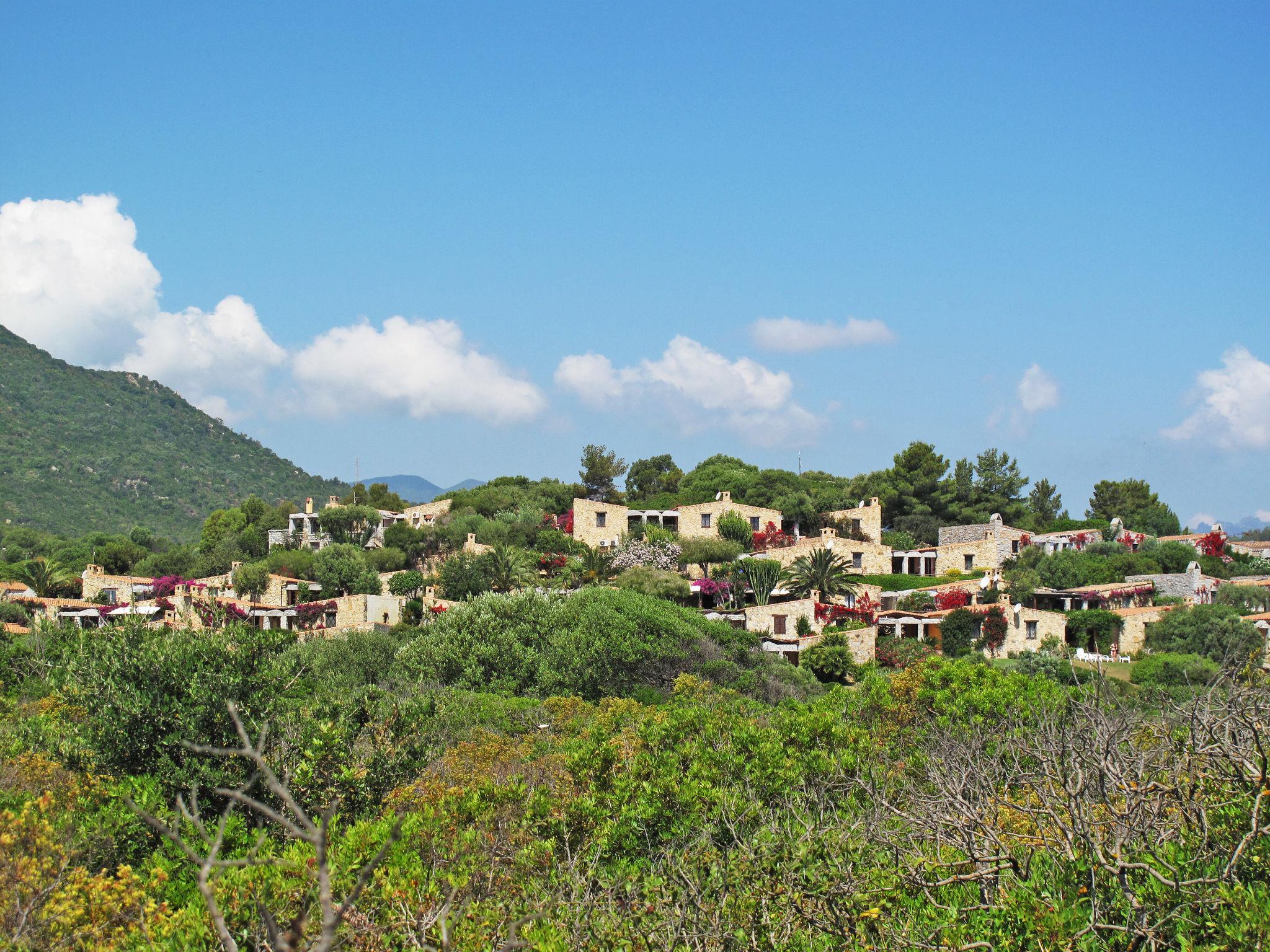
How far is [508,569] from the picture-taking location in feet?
156

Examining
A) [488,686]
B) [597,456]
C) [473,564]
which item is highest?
[597,456]

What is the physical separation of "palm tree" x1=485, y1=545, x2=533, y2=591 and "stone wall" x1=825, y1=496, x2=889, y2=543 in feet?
59.0

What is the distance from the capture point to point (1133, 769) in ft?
32.2

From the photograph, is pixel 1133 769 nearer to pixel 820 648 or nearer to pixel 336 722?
pixel 336 722

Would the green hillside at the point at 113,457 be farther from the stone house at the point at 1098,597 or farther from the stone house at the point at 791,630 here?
the stone house at the point at 1098,597

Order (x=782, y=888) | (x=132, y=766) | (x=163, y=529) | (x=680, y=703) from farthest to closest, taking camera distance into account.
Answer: (x=163, y=529), (x=680, y=703), (x=132, y=766), (x=782, y=888)

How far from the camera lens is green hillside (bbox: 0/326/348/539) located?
98312 millimetres

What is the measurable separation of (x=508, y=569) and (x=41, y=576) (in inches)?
942

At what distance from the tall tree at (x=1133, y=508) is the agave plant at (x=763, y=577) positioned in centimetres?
3346

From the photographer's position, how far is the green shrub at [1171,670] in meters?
35.4

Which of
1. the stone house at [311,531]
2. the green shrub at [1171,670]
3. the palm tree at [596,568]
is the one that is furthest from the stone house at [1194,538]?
the stone house at [311,531]

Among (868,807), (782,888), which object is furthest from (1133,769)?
(868,807)

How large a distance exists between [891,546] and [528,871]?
1816 inches

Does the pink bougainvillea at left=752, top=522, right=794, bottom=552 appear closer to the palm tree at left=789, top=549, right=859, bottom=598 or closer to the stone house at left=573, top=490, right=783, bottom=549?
the stone house at left=573, top=490, right=783, bottom=549
